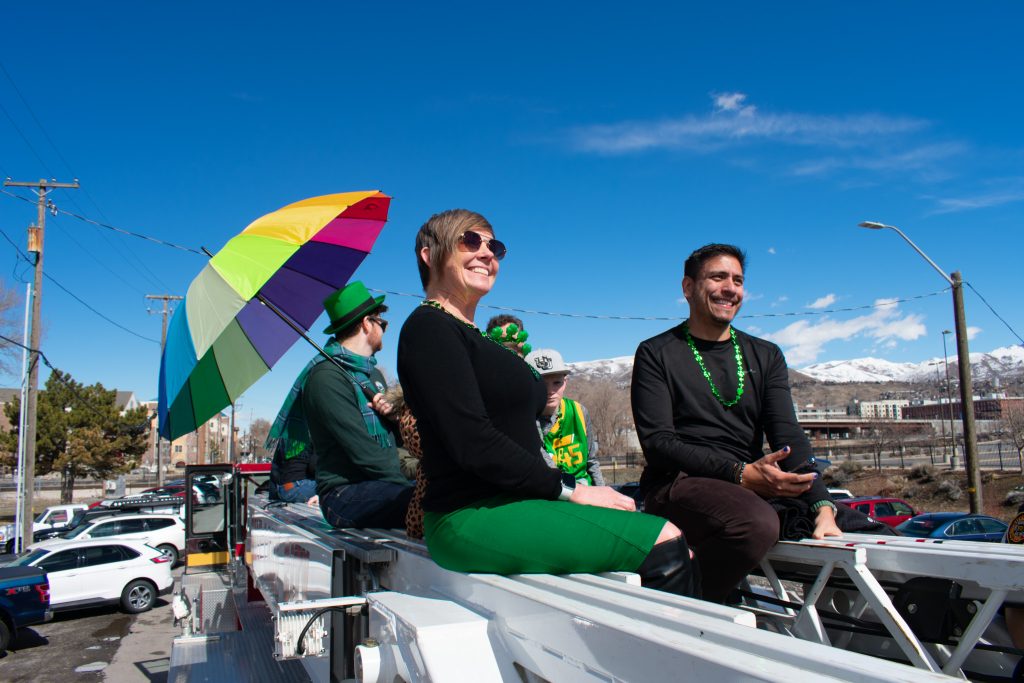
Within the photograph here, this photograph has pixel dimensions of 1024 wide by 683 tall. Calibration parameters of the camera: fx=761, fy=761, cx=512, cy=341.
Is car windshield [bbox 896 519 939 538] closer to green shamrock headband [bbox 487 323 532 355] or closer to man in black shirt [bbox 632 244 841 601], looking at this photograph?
green shamrock headband [bbox 487 323 532 355]

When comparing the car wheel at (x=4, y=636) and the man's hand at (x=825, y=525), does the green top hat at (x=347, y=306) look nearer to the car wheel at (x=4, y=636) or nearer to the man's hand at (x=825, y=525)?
the man's hand at (x=825, y=525)

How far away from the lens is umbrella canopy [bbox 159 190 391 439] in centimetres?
385

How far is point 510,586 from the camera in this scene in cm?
159

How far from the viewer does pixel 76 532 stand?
20.7 meters

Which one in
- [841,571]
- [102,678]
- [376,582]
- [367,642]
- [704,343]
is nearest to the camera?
[367,642]

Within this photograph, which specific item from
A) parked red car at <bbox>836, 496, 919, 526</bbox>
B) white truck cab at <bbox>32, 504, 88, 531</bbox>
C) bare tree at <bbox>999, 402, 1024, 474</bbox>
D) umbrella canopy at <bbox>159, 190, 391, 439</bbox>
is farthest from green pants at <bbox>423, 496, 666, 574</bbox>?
bare tree at <bbox>999, 402, 1024, 474</bbox>

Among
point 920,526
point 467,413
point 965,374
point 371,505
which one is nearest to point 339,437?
point 371,505

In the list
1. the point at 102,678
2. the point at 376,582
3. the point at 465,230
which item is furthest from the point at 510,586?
the point at 102,678

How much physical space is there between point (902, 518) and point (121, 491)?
38.1 m

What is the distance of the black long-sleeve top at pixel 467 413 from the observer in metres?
1.96

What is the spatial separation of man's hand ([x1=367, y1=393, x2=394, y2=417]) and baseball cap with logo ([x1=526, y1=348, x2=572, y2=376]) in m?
1.44

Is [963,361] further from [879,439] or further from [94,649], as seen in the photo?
[879,439]

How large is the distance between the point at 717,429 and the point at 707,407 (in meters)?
0.09

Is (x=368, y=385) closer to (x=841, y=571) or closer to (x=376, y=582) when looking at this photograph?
(x=376, y=582)
